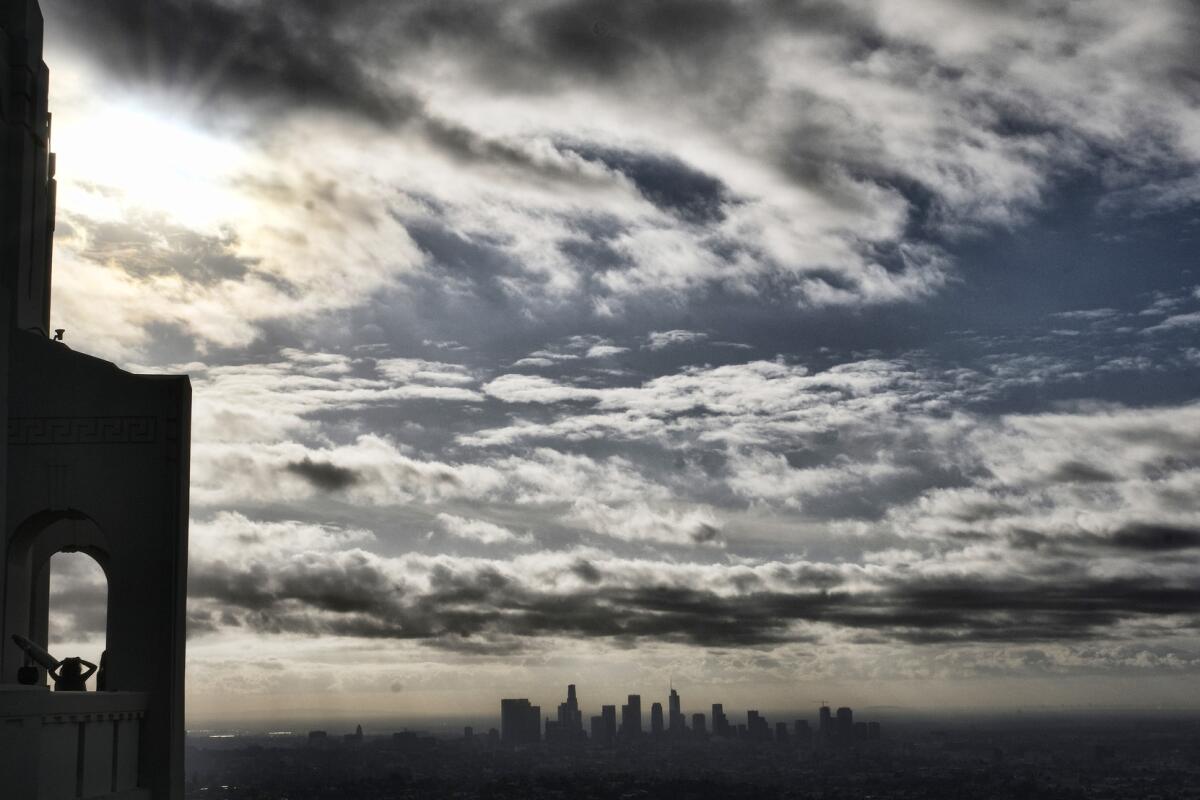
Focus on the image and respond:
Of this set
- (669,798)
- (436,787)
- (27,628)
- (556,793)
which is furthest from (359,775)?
(27,628)

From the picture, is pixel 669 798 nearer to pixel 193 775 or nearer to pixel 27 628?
pixel 193 775

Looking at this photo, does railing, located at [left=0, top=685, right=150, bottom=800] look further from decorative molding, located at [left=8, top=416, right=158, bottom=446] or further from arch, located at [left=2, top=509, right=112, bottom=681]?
decorative molding, located at [left=8, top=416, right=158, bottom=446]

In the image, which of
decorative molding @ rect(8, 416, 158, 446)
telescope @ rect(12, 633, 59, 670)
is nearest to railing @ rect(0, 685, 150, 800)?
telescope @ rect(12, 633, 59, 670)

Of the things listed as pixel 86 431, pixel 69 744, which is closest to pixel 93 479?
pixel 86 431

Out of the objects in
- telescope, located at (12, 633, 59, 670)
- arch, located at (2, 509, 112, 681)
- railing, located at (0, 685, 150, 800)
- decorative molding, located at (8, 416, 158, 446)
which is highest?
decorative molding, located at (8, 416, 158, 446)

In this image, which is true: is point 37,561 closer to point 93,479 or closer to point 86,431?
point 93,479

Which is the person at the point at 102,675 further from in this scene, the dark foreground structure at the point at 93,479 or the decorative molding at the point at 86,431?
the decorative molding at the point at 86,431

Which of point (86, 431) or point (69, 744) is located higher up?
point (86, 431)
